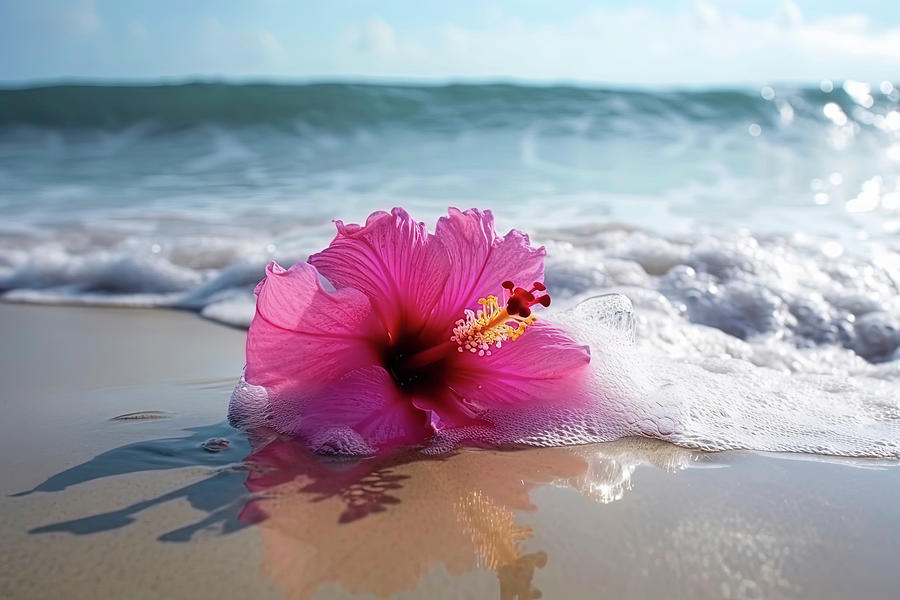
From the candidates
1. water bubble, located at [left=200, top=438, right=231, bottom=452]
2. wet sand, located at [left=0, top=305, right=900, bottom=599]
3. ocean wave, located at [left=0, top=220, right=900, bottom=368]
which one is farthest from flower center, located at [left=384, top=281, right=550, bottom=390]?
ocean wave, located at [left=0, top=220, right=900, bottom=368]

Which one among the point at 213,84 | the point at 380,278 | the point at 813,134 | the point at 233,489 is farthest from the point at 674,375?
the point at 213,84

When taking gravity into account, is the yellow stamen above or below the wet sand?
above

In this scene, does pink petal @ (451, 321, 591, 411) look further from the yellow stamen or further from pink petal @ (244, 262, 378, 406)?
pink petal @ (244, 262, 378, 406)

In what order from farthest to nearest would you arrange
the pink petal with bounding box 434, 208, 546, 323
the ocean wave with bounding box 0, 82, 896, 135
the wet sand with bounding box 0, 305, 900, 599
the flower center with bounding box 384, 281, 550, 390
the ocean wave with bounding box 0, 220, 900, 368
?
1. the ocean wave with bounding box 0, 82, 896, 135
2. the ocean wave with bounding box 0, 220, 900, 368
3. the pink petal with bounding box 434, 208, 546, 323
4. the flower center with bounding box 384, 281, 550, 390
5. the wet sand with bounding box 0, 305, 900, 599

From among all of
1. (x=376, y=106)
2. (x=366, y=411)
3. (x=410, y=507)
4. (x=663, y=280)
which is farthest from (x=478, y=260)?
(x=376, y=106)

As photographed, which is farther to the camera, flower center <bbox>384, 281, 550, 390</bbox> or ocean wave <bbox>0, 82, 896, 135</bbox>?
ocean wave <bbox>0, 82, 896, 135</bbox>

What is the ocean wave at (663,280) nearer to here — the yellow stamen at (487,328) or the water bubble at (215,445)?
the yellow stamen at (487,328)

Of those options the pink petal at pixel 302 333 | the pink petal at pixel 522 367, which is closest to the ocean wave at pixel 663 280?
the pink petal at pixel 522 367
